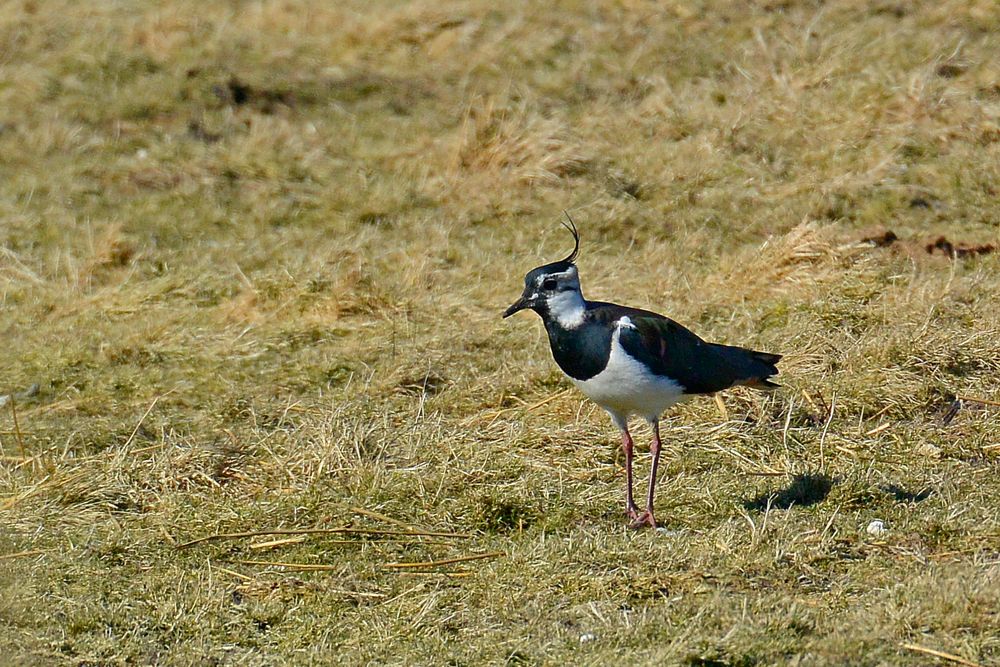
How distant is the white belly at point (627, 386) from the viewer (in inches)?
202

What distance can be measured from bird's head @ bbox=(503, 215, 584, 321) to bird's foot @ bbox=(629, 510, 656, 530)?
2.60 feet

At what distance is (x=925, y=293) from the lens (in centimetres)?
704

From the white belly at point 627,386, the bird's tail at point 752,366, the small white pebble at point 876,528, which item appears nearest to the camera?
the small white pebble at point 876,528

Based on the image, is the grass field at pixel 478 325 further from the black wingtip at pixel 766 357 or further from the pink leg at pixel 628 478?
Result: the black wingtip at pixel 766 357

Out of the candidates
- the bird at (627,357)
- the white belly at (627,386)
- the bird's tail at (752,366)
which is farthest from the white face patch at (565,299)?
the bird's tail at (752,366)

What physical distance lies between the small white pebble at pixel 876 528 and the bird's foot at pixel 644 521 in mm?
777

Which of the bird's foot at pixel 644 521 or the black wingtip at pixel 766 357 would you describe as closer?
the bird's foot at pixel 644 521

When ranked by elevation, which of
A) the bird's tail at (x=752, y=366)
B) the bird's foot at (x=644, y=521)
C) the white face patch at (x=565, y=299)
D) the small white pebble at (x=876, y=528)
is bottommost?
the bird's foot at (x=644, y=521)

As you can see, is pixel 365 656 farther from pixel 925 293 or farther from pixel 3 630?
pixel 925 293

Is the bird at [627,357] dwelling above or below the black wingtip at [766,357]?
above

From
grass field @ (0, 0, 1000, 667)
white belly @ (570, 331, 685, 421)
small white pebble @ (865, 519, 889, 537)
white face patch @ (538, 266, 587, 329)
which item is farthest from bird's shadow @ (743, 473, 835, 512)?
A: white face patch @ (538, 266, 587, 329)

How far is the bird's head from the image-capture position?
5.29m

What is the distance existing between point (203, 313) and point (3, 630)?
11.2 feet

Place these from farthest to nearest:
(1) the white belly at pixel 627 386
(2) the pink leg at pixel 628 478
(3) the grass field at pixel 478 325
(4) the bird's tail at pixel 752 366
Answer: (4) the bird's tail at pixel 752 366 < (2) the pink leg at pixel 628 478 < (1) the white belly at pixel 627 386 < (3) the grass field at pixel 478 325
